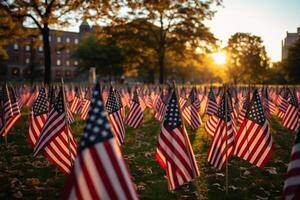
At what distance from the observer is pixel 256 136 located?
22.9 ft

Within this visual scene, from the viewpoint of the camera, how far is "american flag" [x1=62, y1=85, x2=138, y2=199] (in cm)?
357

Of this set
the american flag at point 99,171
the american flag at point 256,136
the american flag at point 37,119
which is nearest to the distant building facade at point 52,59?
the american flag at point 37,119

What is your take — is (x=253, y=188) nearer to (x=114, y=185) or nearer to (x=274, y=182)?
(x=274, y=182)

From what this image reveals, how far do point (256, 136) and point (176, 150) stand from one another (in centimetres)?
241

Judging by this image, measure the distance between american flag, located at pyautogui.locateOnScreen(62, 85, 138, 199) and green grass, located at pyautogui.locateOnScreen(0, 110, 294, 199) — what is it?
2.89 meters

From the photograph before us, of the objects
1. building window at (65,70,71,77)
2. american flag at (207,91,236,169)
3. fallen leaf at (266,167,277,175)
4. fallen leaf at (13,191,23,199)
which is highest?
building window at (65,70,71,77)

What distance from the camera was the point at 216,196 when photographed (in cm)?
644

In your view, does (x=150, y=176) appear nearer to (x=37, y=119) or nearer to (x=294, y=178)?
(x=37, y=119)

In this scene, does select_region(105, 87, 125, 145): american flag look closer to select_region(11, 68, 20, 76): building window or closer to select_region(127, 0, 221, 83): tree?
select_region(127, 0, 221, 83): tree

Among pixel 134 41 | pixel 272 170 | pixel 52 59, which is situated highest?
pixel 52 59

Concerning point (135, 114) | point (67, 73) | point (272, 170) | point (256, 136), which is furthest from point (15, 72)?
point (256, 136)

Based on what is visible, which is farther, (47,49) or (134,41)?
(134,41)

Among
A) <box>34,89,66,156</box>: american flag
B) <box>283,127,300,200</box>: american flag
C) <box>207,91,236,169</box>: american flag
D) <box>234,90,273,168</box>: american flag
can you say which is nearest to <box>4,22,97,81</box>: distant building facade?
<box>34,89,66,156</box>: american flag

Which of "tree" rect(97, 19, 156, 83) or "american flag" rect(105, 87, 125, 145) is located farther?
"tree" rect(97, 19, 156, 83)
